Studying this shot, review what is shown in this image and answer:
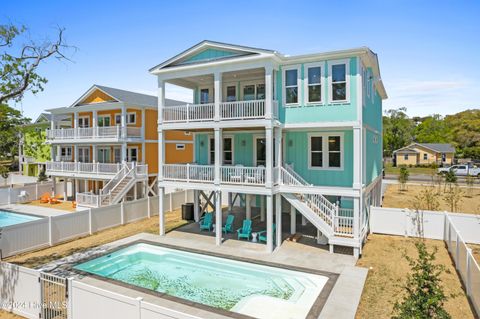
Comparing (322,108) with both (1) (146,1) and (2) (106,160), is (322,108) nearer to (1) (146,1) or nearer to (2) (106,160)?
(1) (146,1)

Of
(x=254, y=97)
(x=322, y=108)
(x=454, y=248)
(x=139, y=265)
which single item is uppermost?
(x=254, y=97)

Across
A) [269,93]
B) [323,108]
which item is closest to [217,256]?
[269,93]

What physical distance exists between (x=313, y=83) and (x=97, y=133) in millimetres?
18349

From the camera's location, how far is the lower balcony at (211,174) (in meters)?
14.1

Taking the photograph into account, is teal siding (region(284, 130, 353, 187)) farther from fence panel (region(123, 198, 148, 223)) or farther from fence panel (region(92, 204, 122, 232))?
fence panel (region(92, 204, 122, 232))

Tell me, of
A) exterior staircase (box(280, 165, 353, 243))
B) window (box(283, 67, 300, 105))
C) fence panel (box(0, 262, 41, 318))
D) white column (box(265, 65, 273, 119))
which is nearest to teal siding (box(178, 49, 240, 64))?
white column (box(265, 65, 273, 119))

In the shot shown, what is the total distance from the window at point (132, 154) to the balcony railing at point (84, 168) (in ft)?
7.06

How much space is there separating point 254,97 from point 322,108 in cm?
432

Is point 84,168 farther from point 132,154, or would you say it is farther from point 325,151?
point 325,151

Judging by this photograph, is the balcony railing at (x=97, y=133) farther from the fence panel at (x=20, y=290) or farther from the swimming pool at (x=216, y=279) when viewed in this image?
the fence panel at (x=20, y=290)

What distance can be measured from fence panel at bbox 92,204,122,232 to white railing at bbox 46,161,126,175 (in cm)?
607

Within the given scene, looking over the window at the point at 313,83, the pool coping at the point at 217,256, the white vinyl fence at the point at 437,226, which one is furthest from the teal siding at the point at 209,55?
the white vinyl fence at the point at 437,226

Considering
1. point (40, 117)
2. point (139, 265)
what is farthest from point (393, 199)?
point (40, 117)

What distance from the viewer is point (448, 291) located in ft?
31.7
